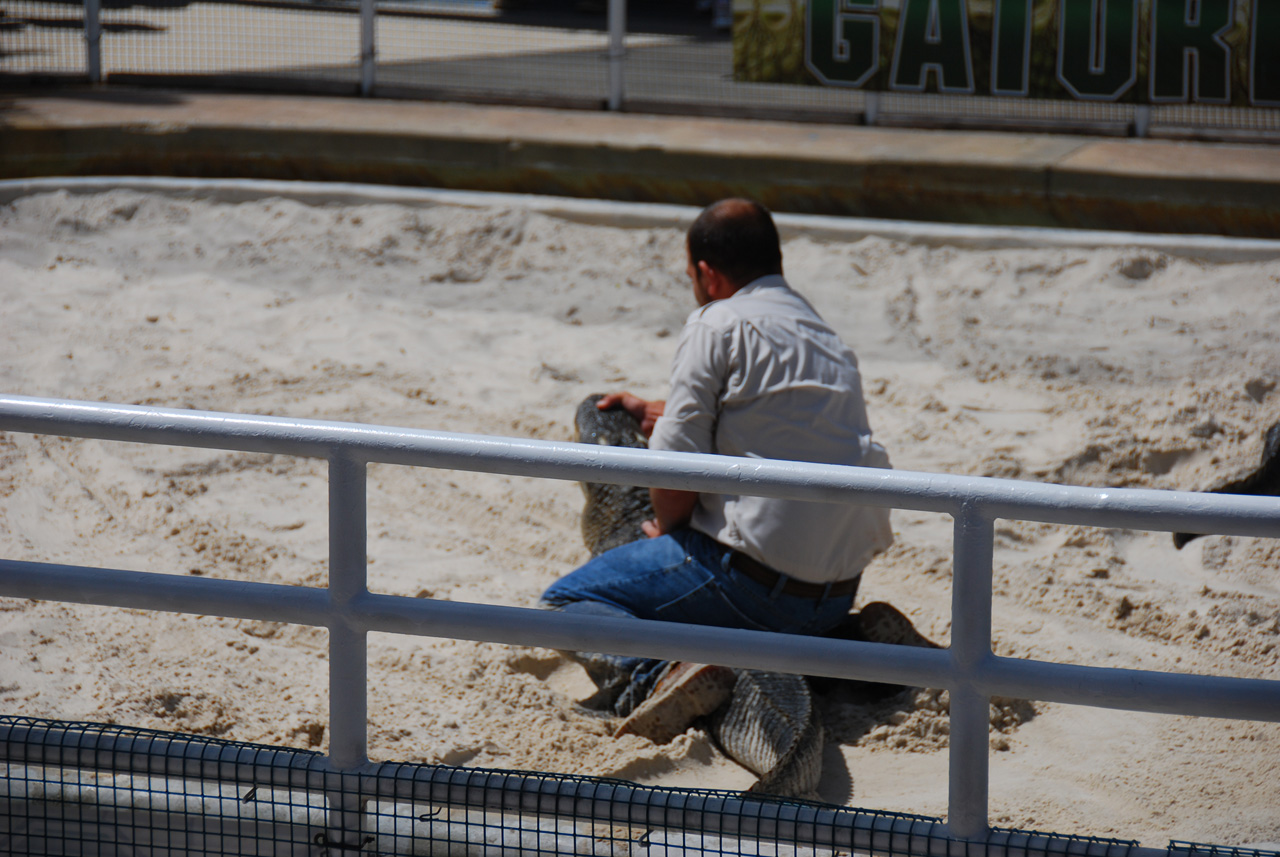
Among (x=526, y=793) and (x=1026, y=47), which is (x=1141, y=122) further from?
(x=526, y=793)

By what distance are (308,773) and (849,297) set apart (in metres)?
4.57

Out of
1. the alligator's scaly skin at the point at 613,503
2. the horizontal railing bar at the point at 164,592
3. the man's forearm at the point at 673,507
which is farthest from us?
the alligator's scaly skin at the point at 613,503

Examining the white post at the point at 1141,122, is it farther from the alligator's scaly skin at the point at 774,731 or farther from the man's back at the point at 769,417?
the alligator's scaly skin at the point at 774,731

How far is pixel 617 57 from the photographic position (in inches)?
308

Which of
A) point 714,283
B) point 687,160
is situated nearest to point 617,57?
point 687,160

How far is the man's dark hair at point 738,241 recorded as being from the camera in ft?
10.6

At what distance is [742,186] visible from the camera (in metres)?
6.81

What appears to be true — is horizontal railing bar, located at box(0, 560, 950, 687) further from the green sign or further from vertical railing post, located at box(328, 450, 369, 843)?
the green sign

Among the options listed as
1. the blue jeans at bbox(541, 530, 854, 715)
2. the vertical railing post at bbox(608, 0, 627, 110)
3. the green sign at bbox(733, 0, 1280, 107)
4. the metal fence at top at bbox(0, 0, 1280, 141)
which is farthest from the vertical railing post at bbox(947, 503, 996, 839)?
the vertical railing post at bbox(608, 0, 627, 110)

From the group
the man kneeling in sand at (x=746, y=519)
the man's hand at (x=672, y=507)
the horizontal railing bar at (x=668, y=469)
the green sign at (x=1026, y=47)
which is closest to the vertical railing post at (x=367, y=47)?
the green sign at (x=1026, y=47)

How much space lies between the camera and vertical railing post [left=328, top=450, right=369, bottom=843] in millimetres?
1805

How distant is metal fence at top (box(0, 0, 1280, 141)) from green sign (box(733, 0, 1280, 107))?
0.68ft

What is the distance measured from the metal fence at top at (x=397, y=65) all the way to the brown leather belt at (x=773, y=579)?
4.94 metres

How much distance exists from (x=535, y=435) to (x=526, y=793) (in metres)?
2.93
